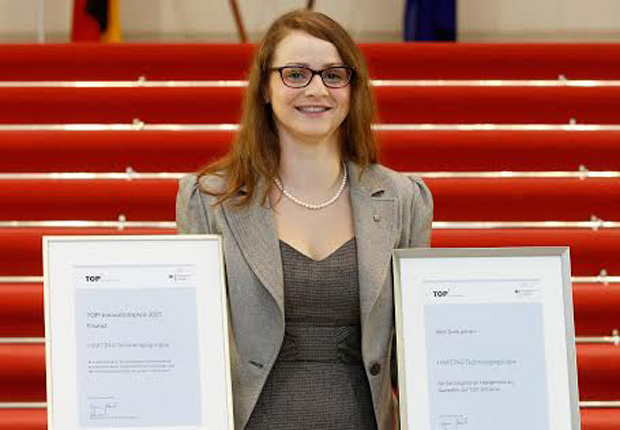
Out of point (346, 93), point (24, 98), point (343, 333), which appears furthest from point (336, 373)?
point (24, 98)

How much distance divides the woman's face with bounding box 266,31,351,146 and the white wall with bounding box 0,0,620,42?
3757 mm

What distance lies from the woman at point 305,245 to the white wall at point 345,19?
3.73 meters

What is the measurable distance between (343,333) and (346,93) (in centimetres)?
45

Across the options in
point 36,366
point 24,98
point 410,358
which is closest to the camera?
point 410,358

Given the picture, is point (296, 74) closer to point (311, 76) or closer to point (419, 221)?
point (311, 76)

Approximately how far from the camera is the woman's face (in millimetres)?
2074

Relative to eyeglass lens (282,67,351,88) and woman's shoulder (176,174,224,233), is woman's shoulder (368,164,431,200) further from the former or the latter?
woman's shoulder (176,174,224,233)

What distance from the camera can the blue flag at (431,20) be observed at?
5.17 metres

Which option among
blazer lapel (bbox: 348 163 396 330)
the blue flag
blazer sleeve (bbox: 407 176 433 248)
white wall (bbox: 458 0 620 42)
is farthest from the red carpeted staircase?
blazer lapel (bbox: 348 163 396 330)

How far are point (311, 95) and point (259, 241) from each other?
0.28 metres

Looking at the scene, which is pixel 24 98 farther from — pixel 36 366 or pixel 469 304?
pixel 469 304

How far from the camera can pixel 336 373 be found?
6.81 ft
